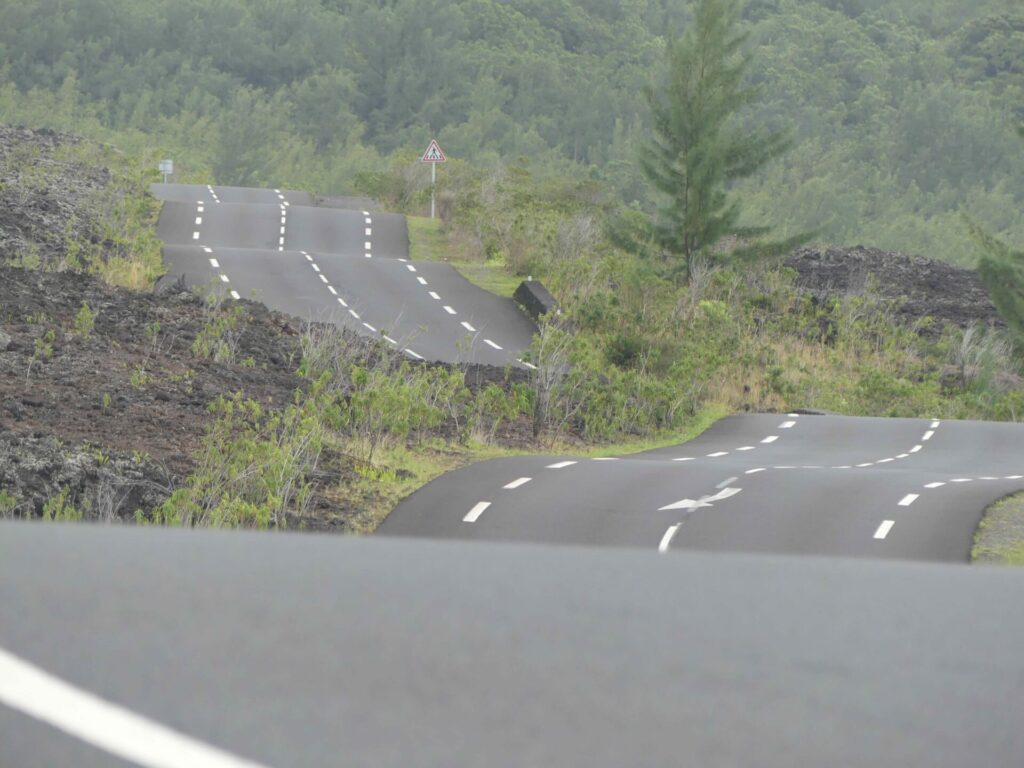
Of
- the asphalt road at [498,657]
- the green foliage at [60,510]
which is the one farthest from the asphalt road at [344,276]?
the asphalt road at [498,657]

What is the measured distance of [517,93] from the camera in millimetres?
118875

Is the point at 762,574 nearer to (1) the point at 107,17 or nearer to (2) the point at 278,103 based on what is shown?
(2) the point at 278,103

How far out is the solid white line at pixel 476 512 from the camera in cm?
1451

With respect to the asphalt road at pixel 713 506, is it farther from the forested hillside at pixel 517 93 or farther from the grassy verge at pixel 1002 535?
the forested hillside at pixel 517 93

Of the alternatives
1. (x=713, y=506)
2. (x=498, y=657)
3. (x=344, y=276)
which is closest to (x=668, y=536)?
(x=713, y=506)

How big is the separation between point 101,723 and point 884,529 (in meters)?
12.0

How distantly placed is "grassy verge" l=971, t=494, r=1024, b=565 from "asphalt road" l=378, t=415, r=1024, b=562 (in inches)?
5.1

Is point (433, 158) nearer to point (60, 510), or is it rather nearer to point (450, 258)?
point (450, 258)

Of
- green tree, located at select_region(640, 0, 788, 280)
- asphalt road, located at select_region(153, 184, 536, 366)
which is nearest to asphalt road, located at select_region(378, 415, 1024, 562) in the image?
asphalt road, located at select_region(153, 184, 536, 366)

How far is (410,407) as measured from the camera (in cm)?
1862

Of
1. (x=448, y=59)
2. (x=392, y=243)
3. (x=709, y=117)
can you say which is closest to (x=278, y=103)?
(x=448, y=59)

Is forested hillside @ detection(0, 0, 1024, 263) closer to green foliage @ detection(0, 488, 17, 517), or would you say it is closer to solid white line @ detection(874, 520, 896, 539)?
solid white line @ detection(874, 520, 896, 539)

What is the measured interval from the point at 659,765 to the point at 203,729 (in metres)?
0.95

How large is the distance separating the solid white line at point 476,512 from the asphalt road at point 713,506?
2cm
